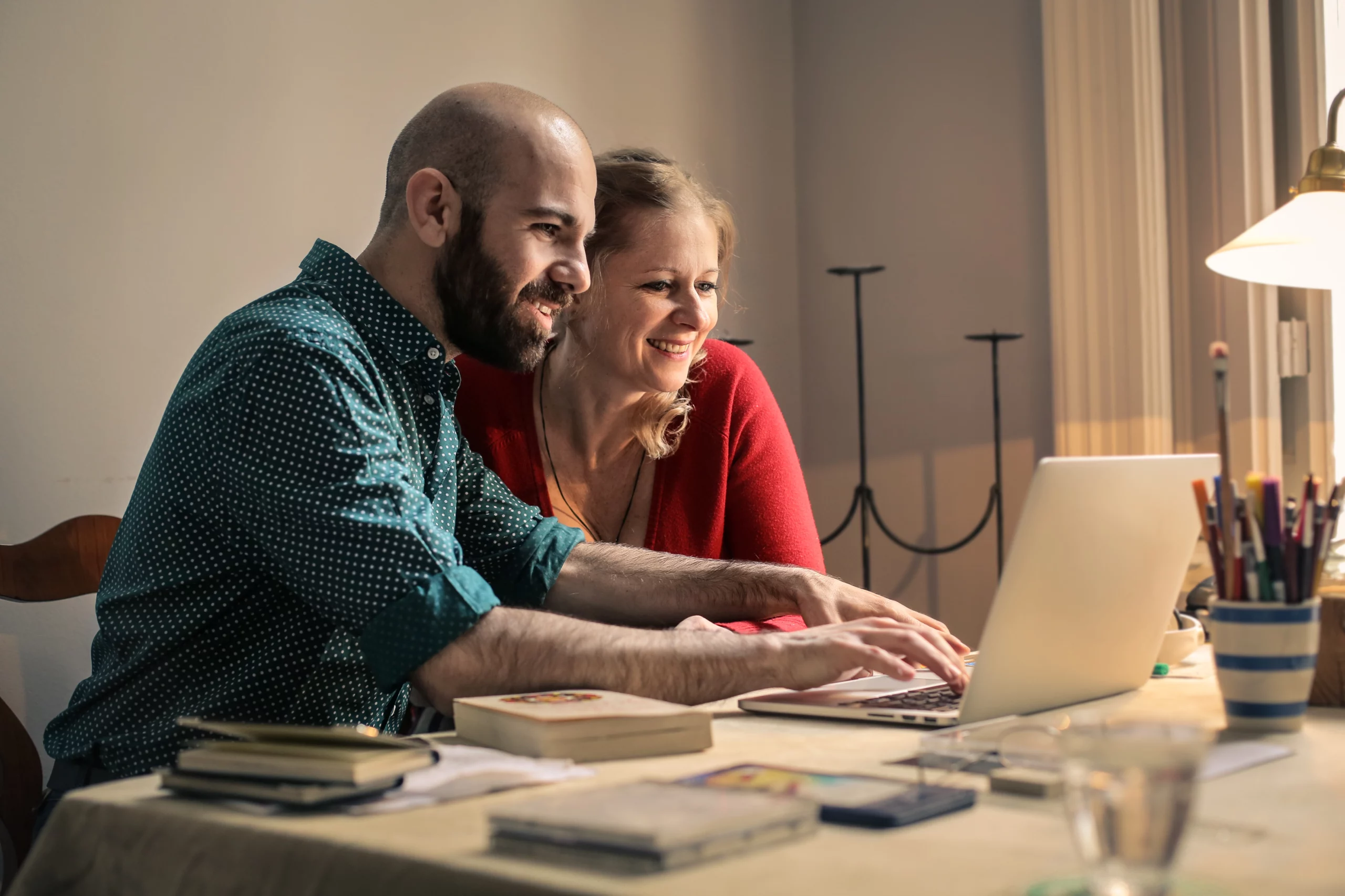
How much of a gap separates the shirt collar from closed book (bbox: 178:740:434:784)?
0.72 metres

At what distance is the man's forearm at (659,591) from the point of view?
5.62 feet

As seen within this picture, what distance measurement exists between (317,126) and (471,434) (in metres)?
0.72

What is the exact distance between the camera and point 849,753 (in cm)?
92

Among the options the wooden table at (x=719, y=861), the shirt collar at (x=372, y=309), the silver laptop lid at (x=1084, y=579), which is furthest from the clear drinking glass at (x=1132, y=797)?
the shirt collar at (x=372, y=309)

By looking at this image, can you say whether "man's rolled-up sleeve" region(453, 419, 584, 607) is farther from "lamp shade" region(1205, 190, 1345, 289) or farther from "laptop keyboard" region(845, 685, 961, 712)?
"lamp shade" region(1205, 190, 1345, 289)

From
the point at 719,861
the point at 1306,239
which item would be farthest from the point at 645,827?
A: the point at 1306,239

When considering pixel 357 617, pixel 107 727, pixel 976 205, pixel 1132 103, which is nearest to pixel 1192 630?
pixel 357 617

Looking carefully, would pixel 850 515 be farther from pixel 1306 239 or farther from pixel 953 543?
pixel 1306 239

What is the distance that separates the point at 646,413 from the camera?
2.11m

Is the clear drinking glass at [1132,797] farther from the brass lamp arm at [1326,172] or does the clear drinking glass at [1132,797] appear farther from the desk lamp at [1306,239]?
the brass lamp arm at [1326,172]

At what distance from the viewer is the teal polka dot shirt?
3.69ft

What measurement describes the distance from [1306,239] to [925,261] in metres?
1.60

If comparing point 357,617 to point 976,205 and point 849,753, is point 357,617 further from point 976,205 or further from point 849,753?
point 976,205

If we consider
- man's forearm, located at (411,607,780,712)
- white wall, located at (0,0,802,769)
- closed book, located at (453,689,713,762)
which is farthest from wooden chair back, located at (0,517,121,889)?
closed book, located at (453,689,713,762)
